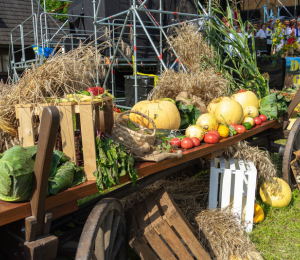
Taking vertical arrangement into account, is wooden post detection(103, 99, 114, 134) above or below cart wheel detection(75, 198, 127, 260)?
above

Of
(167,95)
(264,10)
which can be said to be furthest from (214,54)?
(264,10)

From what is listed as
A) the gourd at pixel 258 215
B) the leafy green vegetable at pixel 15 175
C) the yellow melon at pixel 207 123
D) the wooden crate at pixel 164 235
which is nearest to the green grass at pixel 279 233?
the gourd at pixel 258 215

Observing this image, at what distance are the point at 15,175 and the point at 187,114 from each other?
226cm

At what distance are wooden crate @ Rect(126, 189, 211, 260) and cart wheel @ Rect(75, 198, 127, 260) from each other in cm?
14

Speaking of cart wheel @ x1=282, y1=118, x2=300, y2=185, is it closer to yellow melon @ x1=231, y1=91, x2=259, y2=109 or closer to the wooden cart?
yellow melon @ x1=231, y1=91, x2=259, y2=109

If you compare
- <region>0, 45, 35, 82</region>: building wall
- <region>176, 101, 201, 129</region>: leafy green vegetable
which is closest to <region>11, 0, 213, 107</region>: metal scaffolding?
<region>176, 101, 201, 129</region>: leafy green vegetable

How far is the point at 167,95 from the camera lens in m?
3.99

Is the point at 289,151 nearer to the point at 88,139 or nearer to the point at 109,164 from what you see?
the point at 109,164

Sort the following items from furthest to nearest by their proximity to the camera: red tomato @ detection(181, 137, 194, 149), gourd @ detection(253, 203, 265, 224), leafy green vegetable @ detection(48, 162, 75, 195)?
gourd @ detection(253, 203, 265, 224), red tomato @ detection(181, 137, 194, 149), leafy green vegetable @ detection(48, 162, 75, 195)

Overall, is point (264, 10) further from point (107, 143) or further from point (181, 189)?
point (107, 143)

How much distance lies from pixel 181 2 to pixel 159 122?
6.22 metres

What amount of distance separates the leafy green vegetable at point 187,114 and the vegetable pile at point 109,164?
147cm

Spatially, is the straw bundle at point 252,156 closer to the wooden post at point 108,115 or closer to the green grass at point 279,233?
the green grass at point 279,233

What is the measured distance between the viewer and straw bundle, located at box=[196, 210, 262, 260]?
7.54 ft
